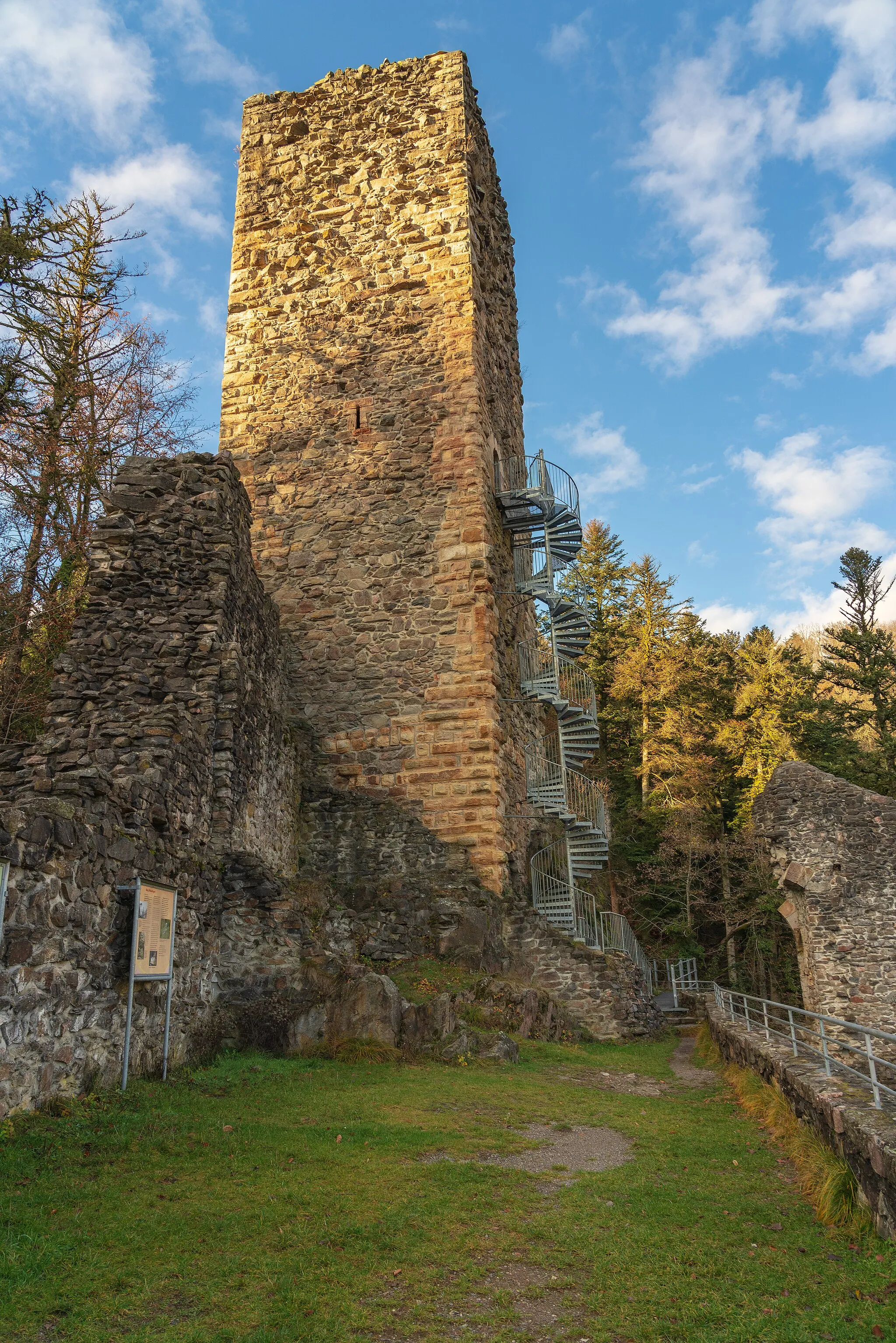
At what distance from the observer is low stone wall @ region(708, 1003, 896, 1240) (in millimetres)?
4738

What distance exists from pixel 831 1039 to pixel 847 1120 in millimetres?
1110

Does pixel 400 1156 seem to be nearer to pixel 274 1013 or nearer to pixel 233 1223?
pixel 233 1223

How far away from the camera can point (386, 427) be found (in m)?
15.7

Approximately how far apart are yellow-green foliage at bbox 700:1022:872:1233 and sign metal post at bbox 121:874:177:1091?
15.1 feet

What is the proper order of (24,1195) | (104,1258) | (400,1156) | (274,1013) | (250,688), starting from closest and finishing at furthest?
(104,1258)
(24,1195)
(400,1156)
(274,1013)
(250,688)

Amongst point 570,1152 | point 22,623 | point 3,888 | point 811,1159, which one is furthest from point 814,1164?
point 22,623

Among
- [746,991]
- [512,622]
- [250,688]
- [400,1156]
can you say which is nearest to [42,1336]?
[400,1156]

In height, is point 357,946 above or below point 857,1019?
above

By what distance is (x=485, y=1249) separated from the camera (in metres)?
4.57

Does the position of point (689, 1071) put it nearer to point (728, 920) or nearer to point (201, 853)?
point (201, 853)

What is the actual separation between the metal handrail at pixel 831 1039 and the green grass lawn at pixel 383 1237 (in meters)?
0.85

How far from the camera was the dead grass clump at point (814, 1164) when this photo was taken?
507 centimetres

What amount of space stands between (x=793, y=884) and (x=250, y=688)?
32.6 ft

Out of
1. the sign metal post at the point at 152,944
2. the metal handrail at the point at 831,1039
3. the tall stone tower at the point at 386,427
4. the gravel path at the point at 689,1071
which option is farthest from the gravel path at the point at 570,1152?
the tall stone tower at the point at 386,427
